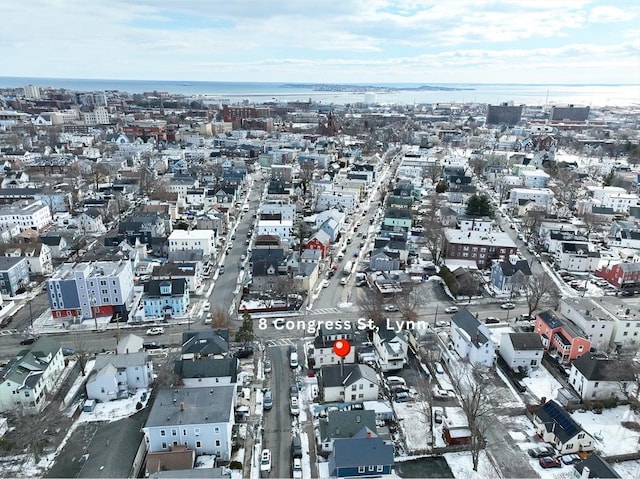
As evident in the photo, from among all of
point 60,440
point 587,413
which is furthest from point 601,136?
point 60,440

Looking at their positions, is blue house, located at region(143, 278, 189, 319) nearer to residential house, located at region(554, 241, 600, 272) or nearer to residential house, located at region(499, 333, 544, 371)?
residential house, located at region(499, 333, 544, 371)

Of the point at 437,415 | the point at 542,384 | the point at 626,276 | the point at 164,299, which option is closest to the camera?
the point at 437,415

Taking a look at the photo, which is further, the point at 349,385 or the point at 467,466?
the point at 349,385

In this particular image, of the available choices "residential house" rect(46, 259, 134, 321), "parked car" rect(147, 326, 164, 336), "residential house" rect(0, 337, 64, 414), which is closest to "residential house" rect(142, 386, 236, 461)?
"residential house" rect(0, 337, 64, 414)

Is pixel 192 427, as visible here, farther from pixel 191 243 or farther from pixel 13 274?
pixel 13 274

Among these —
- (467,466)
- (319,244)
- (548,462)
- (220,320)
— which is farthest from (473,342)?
(319,244)

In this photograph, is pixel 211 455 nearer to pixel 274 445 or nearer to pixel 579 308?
pixel 274 445

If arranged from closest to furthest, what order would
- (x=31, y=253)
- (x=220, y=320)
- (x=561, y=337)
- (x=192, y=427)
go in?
(x=192, y=427) < (x=561, y=337) < (x=220, y=320) < (x=31, y=253)

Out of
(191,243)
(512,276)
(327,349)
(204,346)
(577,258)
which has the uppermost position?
(512,276)
